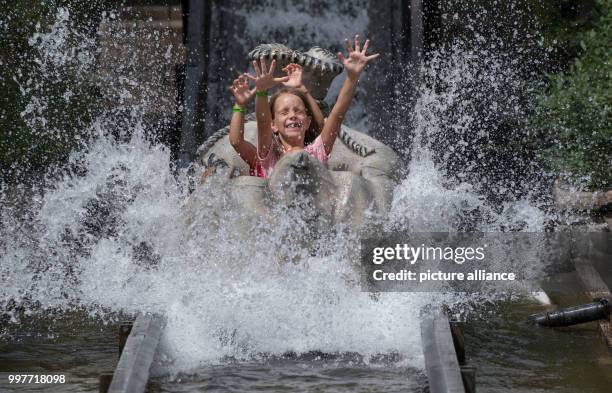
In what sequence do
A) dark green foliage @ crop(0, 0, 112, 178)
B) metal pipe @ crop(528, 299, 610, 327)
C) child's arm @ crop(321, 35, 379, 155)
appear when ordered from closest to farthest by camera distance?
metal pipe @ crop(528, 299, 610, 327) → child's arm @ crop(321, 35, 379, 155) → dark green foliage @ crop(0, 0, 112, 178)

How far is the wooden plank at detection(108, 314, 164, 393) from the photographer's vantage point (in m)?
3.21

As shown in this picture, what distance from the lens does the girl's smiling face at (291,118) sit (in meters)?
4.74

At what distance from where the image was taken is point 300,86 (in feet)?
15.9

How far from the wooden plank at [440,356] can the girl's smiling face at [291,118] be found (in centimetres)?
124

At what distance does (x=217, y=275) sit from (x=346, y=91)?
1.08 m

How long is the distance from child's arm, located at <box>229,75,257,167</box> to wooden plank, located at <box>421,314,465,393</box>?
1.33 meters

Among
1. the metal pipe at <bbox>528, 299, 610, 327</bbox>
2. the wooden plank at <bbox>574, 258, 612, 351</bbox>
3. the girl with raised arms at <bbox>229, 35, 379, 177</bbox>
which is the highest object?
the girl with raised arms at <bbox>229, 35, 379, 177</bbox>

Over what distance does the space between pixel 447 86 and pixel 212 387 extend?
225 inches

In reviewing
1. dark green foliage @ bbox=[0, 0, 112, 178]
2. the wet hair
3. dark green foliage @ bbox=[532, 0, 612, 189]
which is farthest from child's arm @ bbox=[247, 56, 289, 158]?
dark green foliage @ bbox=[0, 0, 112, 178]

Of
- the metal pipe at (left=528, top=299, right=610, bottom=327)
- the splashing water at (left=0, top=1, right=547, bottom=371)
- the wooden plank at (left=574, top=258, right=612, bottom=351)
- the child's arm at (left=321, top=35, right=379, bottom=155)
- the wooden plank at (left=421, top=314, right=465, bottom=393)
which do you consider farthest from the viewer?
the wooden plank at (left=574, top=258, right=612, bottom=351)

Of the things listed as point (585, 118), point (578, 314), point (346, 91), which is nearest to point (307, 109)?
point (346, 91)

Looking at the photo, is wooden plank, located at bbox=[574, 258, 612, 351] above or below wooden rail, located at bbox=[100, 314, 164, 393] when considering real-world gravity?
above

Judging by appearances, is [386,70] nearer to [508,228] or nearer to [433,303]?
[508,228]

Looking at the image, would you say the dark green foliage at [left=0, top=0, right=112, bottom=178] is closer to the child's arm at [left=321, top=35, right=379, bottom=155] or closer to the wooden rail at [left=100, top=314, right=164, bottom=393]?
the child's arm at [left=321, top=35, right=379, bottom=155]
